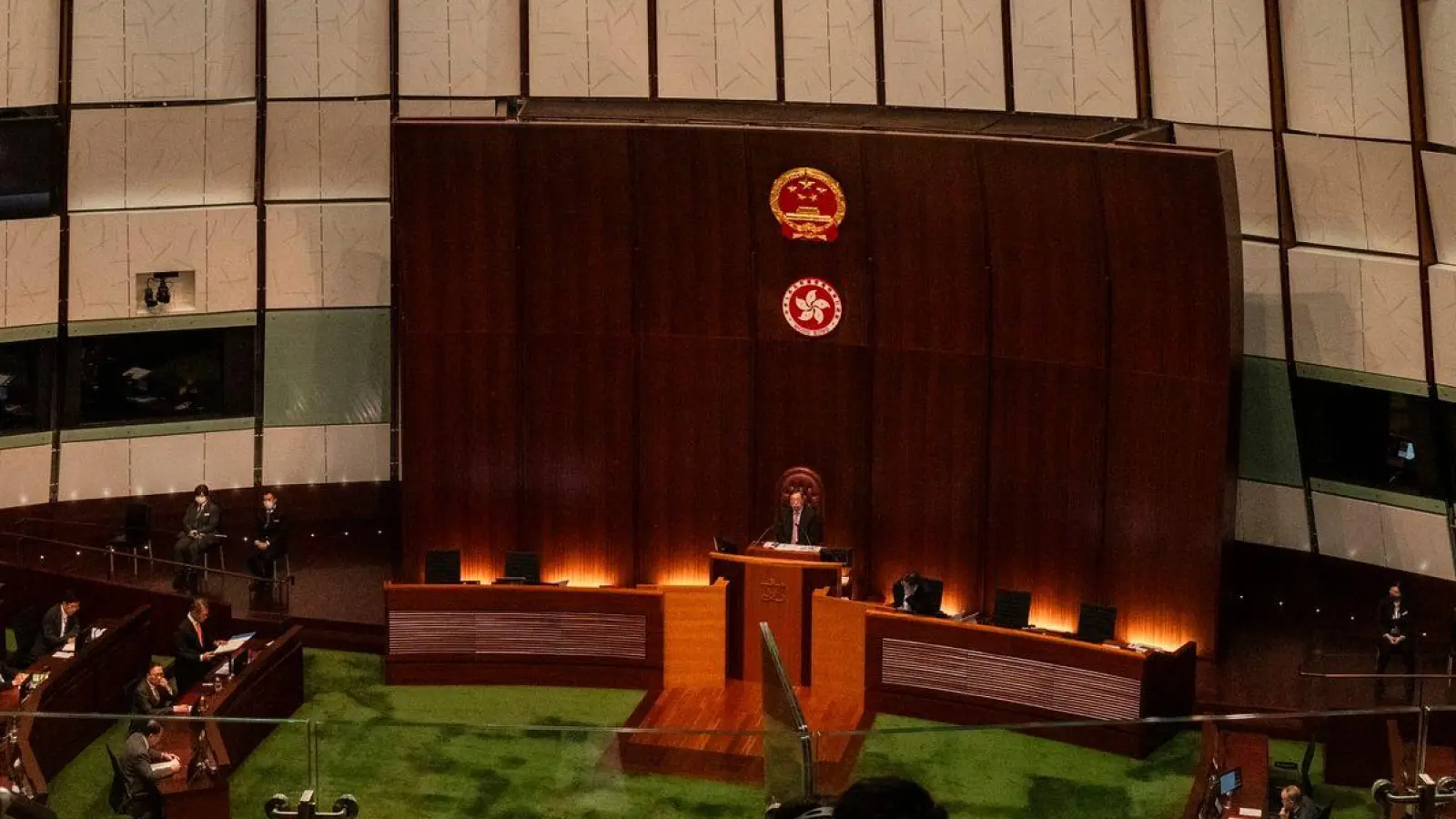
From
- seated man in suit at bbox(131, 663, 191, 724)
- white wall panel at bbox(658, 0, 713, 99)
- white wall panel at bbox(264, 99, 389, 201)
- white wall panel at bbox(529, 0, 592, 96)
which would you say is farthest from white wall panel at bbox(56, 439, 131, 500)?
white wall panel at bbox(658, 0, 713, 99)

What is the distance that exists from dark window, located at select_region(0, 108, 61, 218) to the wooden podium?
6348mm

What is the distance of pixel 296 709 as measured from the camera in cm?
1252

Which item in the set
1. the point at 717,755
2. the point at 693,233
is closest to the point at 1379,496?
the point at 693,233

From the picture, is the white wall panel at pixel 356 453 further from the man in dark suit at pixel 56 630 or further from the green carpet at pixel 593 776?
the green carpet at pixel 593 776

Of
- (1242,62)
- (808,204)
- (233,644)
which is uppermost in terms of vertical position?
(1242,62)

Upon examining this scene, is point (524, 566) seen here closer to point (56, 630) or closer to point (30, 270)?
point (56, 630)

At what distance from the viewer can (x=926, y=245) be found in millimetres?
13109

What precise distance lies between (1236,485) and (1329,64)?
3060 millimetres

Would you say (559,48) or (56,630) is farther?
(559,48)

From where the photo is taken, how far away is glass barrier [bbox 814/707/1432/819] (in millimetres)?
4789

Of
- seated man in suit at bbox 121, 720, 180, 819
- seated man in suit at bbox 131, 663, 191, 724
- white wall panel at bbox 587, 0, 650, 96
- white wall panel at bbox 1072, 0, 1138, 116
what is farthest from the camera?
white wall panel at bbox 587, 0, 650, 96

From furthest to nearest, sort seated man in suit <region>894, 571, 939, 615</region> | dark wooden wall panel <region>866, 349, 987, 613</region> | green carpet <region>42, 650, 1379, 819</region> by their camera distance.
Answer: dark wooden wall panel <region>866, 349, 987, 613</region>
seated man in suit <region>894, 571, 939, 615</region>
green carpet <region>42, 650, 1379, 819</region>

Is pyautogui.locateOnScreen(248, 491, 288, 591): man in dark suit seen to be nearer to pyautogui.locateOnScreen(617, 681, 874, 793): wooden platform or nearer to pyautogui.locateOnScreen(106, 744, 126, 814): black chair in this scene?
pyautogui.locateOnScreen(106, 744, 126, 814): black chair

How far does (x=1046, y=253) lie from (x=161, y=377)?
7.47 m
